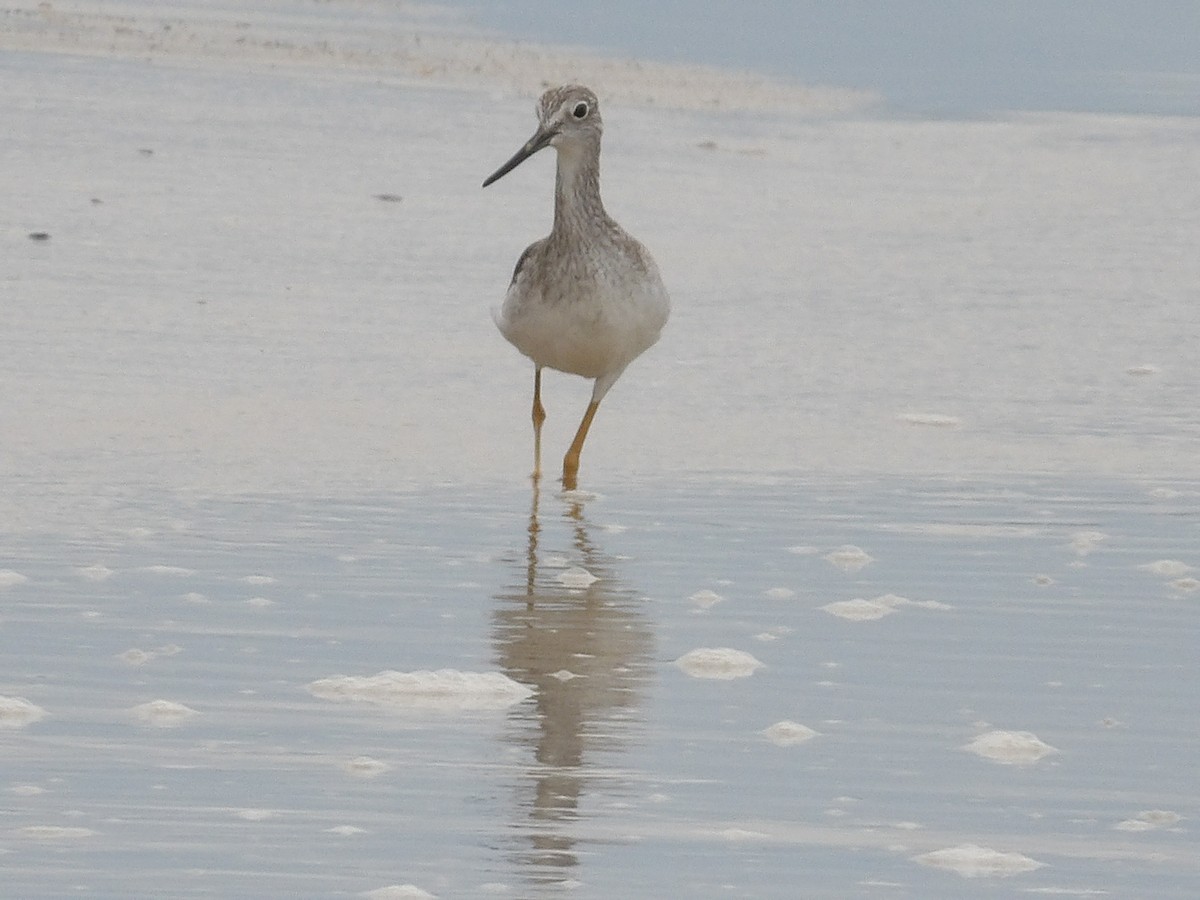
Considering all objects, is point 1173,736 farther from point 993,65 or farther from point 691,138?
point 993,65

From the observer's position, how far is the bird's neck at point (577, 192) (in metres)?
9.63

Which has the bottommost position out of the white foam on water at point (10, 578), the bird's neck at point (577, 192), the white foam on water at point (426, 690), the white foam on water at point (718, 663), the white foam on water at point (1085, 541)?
the white foam on water at point (426, 690)

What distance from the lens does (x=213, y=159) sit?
54.8ft

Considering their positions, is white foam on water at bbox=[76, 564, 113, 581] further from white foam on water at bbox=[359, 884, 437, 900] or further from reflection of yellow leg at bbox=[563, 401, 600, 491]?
white foam on water at bbox=[359, 884, 437, 900]

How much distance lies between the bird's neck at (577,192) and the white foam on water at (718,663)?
326 centimetres

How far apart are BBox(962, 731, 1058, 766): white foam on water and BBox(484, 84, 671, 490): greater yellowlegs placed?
3434mm

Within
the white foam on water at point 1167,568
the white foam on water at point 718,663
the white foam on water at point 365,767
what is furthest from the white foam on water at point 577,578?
the white foam on water at point 365,767

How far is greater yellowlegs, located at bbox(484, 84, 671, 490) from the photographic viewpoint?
942 centimetres

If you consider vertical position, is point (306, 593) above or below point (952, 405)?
below

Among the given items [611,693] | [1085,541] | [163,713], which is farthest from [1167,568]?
[163,713]

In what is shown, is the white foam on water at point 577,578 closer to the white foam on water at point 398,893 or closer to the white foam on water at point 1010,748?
the white foam on water at point 1010,748

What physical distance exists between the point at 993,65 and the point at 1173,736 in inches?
992

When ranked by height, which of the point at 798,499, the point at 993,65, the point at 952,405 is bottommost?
the point at 798,499

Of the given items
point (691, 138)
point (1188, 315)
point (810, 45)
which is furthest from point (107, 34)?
point (1188, 315)
